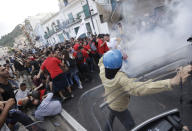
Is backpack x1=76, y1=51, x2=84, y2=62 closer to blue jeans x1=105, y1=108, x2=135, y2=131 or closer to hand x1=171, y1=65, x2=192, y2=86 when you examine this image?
blue jeans x1=105, y1=108, x2=135, y2=131

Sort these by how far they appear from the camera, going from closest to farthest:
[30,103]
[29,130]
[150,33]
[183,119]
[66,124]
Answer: [183,119], [29,130], [66,124], [30,103], [150,33]

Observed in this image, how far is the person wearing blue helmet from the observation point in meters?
1.06

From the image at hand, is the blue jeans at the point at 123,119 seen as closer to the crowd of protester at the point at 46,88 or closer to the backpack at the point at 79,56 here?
the crowd of protester at the point at 46,88

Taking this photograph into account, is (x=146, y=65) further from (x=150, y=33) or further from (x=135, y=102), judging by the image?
(x=150, y=33)

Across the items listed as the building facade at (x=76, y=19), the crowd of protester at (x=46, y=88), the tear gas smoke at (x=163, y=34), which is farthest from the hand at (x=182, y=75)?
the building facade at (x=76, y=19)

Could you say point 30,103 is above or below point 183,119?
below

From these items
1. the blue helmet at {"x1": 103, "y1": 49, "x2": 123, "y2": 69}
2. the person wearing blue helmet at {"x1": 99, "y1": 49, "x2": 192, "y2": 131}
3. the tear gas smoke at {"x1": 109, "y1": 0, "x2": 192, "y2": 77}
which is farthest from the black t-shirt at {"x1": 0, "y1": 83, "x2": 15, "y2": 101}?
the tear gas smoke at {"x1": 109, "y1": 0, "x2": 192, "y2": 77}

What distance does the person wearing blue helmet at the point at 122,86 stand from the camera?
1061 millimetres

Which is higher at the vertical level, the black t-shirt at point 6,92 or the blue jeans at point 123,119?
the black t-shirt at point 6,92

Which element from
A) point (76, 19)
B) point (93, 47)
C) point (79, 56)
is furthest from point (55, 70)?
point (76, 19)

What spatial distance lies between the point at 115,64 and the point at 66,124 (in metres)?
2.57

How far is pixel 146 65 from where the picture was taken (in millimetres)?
1574

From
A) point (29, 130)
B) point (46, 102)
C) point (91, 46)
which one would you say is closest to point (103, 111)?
Answer: point (29, 130)

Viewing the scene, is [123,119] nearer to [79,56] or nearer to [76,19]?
[79,56]
